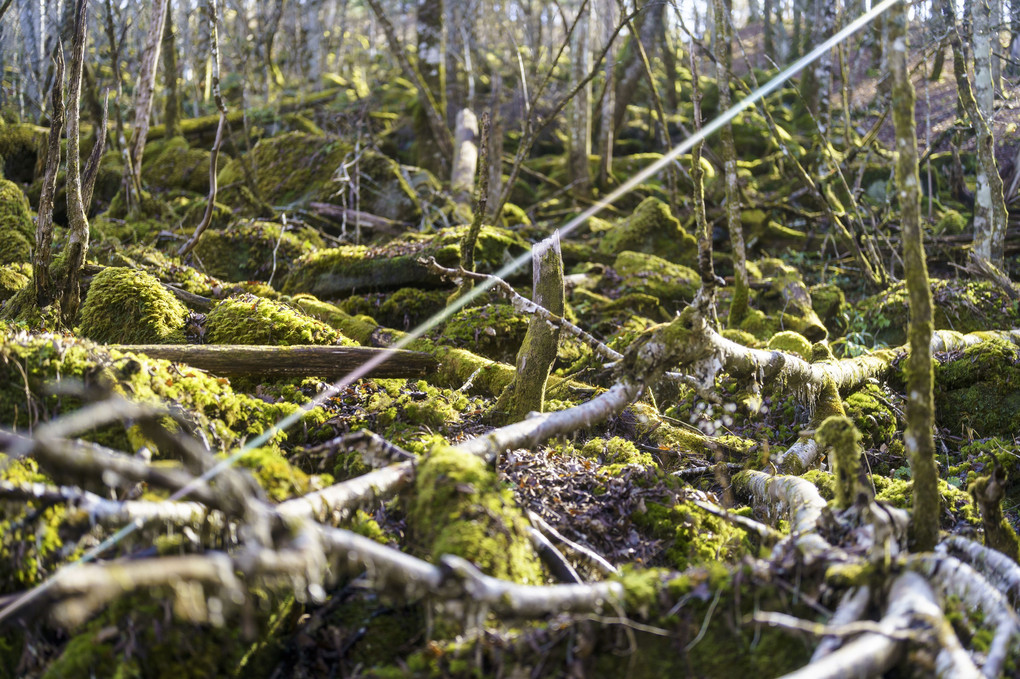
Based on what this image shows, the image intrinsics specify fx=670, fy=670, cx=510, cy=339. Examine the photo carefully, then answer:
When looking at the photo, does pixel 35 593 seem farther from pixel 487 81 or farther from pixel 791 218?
pixel 487 81

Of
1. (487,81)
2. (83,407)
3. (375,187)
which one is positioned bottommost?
(83,407)

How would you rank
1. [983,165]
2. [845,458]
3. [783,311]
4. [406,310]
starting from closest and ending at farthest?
1. [845,458]
2. [406,310]
3. [783,311]
4. [983,165]

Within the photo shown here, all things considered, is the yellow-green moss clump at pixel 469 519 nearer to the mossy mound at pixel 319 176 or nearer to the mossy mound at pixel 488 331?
the mossy mound at pixel 488 331

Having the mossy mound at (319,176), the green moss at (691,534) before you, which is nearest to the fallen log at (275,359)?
the green moss at (691,534)

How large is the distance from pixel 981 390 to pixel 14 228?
1096cm

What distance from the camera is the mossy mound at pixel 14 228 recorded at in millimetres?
8047

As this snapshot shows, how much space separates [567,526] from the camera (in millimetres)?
3693

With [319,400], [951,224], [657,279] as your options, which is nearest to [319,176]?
[657,279]

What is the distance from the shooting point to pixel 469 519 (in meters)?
2.82

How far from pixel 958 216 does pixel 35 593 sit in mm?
14186

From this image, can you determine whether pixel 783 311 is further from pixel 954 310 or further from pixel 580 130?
pixel 580 130

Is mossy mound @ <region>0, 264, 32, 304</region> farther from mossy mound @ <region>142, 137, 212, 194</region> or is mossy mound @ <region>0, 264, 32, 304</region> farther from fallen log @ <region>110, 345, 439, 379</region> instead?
mossy mound @ <region>142, 137, 212, 194</region>

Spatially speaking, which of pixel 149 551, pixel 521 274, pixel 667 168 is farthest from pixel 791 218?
pixel 149 551

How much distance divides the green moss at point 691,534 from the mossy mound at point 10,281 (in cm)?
652
